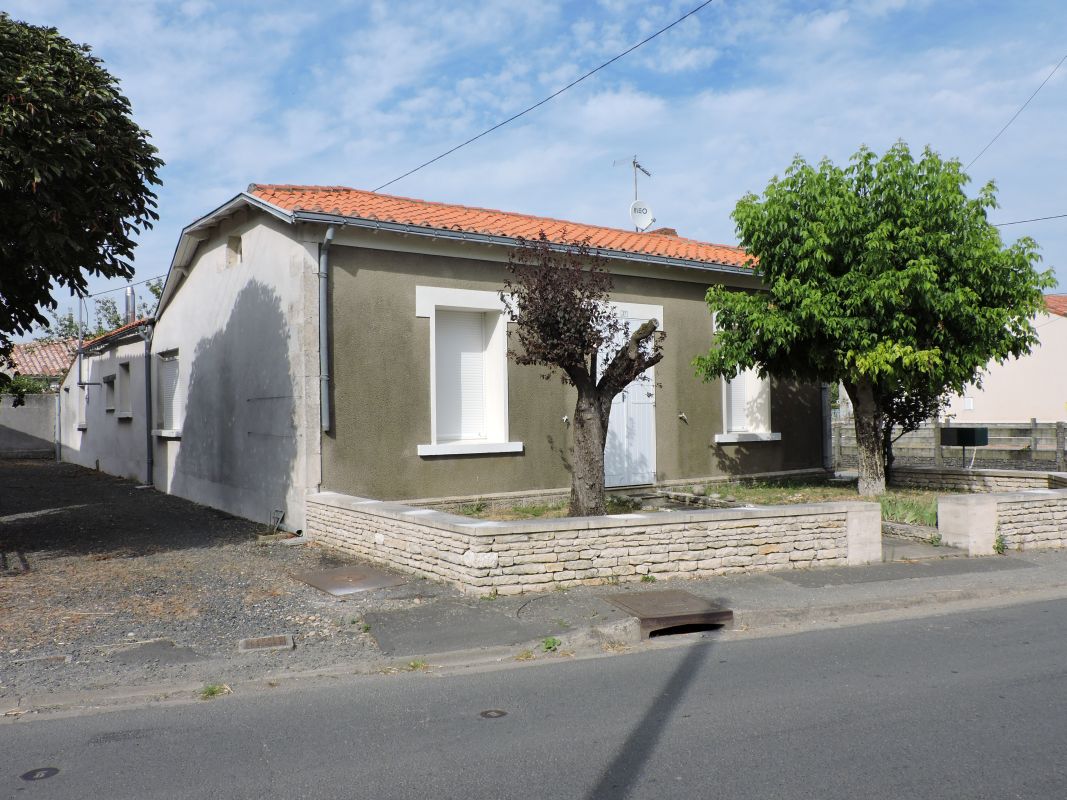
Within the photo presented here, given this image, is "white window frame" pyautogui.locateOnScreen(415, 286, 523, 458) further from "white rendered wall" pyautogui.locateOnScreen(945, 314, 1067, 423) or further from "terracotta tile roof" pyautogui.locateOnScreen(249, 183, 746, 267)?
"white rendered wall" pyautogui.locateOnScreen(945, 314, 1067, 423)

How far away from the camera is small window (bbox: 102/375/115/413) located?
20484 mm

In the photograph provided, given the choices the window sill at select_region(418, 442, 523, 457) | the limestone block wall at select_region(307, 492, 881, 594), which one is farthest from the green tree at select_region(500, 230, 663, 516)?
the window sill at select_region(418, 442, 523, 457)

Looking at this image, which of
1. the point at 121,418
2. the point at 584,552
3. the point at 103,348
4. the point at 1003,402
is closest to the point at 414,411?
the point at 584,552

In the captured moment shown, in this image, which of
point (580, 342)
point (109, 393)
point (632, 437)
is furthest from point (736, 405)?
point (109, 393)

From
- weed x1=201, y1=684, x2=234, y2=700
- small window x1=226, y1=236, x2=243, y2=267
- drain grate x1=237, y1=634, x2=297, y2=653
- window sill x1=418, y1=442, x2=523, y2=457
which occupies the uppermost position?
small window x1=226, y1=236, x2=243, y2=267

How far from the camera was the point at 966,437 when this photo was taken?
48.7 ft

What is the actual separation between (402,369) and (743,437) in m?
6.44

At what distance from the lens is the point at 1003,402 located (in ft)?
106

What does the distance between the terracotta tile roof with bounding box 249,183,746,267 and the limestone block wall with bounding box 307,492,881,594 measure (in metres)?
4.17

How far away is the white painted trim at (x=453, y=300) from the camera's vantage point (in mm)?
11500

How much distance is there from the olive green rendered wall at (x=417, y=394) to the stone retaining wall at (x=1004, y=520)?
469 cm

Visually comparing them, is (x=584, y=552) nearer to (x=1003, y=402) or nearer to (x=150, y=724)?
(x=150, y=724)

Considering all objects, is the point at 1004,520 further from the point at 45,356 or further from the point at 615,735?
the point at 45,356

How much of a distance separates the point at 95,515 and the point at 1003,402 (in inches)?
1233
